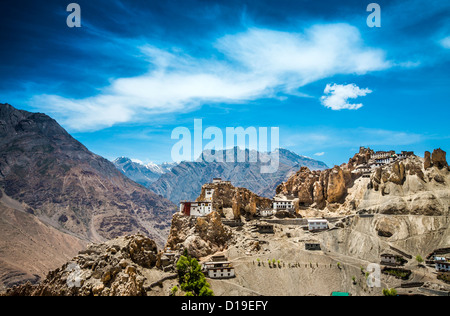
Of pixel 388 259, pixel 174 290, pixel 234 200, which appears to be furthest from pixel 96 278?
pixel 388 259

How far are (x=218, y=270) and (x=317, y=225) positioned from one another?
108 ft

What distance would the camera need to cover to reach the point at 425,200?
284ft

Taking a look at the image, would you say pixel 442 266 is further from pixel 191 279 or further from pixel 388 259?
pixel 191 279

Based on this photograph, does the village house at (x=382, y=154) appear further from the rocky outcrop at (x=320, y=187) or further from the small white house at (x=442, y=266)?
the small white house at (x=442, y=266)

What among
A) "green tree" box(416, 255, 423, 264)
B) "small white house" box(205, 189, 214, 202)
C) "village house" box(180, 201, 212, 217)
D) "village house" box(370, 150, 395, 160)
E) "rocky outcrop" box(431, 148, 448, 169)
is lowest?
"green tree" box(416, 255, 423, 264)

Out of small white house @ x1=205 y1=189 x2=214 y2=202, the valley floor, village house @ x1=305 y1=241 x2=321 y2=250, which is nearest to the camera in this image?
the valley floor

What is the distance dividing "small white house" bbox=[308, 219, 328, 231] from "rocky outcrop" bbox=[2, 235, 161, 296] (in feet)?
148

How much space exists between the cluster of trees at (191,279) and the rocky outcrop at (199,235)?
9706 mm

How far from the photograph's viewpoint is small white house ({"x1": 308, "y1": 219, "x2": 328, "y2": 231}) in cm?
8904

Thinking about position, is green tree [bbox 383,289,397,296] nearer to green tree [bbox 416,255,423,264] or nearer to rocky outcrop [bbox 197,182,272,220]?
green tree [bbox 416,255,423,264]

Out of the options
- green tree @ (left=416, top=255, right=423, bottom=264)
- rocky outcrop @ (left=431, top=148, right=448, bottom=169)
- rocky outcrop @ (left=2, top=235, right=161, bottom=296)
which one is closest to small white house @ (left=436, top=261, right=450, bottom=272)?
green tree @ (left=416, top=255, right=423, bottom=264)

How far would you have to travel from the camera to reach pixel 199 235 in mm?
79188

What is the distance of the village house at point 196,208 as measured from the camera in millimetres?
86125

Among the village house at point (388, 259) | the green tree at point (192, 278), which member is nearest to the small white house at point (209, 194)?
the green tree at point (192, 278)
